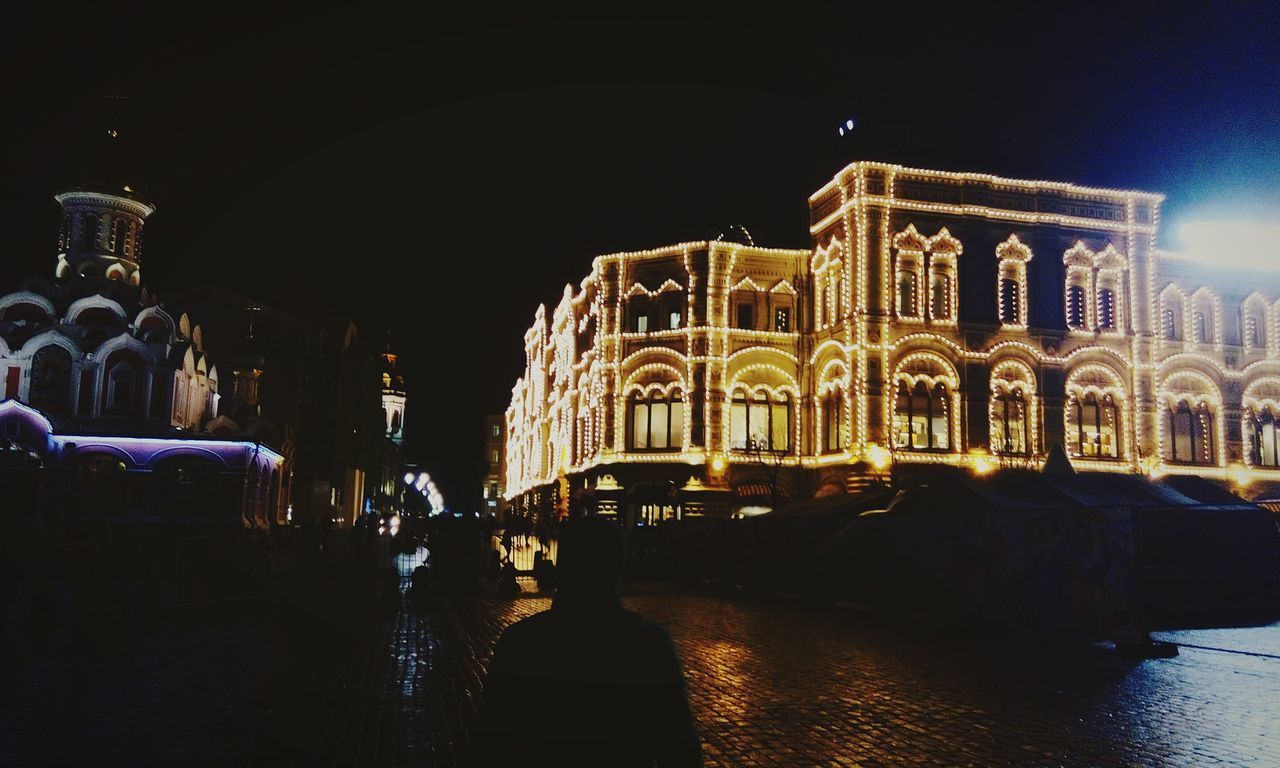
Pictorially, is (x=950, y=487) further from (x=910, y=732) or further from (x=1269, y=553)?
(x=910, y=732)

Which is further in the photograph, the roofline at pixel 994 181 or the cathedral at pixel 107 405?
the roofline at pixel 994 181

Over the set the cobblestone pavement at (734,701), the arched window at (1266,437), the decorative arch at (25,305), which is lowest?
the cobblestone pavement at (734,701)

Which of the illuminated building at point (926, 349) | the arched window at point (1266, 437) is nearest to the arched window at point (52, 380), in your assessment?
the illuminated building at point (926, 349)

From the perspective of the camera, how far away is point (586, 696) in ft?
9.66

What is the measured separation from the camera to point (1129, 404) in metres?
39.4

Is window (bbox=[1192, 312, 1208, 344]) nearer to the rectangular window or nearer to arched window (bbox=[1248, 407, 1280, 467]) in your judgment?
arched window (bbox=[1248, 407, 1280, 467])

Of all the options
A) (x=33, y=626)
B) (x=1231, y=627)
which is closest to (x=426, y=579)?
(x=33, y=626)

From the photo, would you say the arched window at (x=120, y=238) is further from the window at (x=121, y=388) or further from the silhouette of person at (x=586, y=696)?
the silhouette of person at (x=586, y=696)

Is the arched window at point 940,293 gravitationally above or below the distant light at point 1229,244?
below

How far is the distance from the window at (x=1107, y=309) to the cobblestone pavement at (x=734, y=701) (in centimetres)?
2692

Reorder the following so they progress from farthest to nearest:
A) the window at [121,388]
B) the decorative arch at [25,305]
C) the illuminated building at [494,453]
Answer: the illuminated building at [494,453]
the decorative arch at [25,305]
the window at [121,388]

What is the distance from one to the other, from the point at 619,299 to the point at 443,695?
34.2 m

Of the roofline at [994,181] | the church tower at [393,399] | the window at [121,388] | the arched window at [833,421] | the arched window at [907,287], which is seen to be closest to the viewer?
the window at [121,388]

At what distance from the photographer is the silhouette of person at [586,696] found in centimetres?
290
